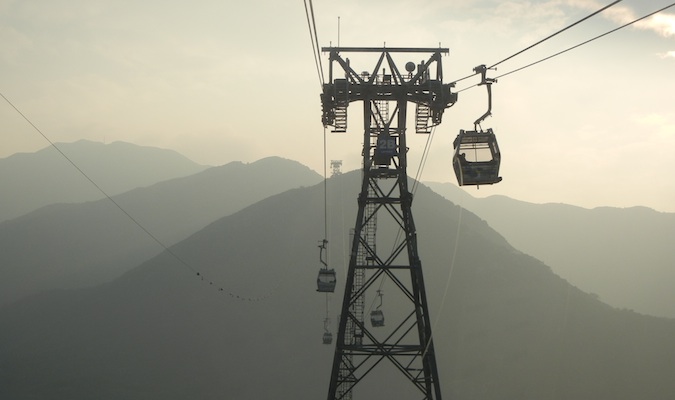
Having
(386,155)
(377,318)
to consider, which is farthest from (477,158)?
(377,318)

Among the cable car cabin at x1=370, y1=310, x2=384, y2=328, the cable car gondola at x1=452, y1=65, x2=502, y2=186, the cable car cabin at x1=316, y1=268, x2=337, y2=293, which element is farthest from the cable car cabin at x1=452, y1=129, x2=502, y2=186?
the cable car cabin at x1=370, y1=310, x2=384, y2=328

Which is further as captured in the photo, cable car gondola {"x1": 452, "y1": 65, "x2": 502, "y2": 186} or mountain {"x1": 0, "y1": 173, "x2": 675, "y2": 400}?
mountain {"x1": 0, "y1": 173, "x2": 675, "y2": 400}

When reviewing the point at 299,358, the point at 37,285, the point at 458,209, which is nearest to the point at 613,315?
the point at 458,209

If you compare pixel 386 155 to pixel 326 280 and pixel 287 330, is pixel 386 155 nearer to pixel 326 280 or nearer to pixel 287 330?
pixel 326 280

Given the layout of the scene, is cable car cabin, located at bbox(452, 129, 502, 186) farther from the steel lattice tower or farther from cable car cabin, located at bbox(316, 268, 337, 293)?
cable car cabin, located at bbox(316, 268, 337, 293)

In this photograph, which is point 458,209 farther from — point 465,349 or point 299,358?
point 299,358
